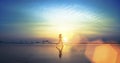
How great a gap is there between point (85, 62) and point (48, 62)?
685 centimetres

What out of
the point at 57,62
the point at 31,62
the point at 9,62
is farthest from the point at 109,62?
the point at 9,62

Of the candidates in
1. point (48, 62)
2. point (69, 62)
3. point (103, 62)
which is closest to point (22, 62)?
point (48, 62)

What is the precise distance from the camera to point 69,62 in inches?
1825

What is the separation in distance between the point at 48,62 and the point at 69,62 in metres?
3.58

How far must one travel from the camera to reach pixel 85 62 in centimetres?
4816

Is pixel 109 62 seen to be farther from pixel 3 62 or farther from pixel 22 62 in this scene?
pixel 3 62

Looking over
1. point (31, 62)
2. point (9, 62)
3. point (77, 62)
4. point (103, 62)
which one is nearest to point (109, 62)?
point (103, 62)

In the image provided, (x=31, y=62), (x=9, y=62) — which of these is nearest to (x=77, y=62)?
(x=31, y=62)

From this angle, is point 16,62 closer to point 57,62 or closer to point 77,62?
point 57,62

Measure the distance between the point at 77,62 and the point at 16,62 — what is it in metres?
10.5

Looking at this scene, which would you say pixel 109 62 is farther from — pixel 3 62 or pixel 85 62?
pixel 3 62

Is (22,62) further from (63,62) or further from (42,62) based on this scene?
(63,62)

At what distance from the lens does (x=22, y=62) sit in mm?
45406

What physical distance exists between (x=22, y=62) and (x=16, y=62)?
1.03 metres
